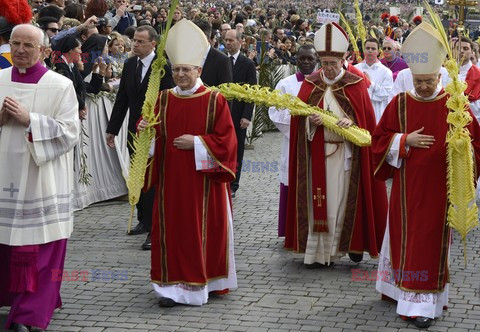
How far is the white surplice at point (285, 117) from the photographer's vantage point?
368 inches

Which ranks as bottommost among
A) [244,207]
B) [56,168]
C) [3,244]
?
[244,207]

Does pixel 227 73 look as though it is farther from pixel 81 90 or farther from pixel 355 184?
pixel 355 184

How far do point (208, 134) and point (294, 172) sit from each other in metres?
1.57

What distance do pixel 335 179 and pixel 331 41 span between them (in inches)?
47.1

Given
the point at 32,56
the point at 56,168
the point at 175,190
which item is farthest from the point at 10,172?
the point at 175,190

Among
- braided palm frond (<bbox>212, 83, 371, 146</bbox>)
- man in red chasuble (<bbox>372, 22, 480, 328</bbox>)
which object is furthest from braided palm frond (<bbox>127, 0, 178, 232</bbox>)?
man in red chasuble (<bbox>372, 22, 480, 328</bbox>)

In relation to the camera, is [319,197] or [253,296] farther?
[319,197]

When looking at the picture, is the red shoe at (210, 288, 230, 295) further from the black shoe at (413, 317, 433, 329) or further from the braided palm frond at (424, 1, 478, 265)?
the braided palm frond at (424, 1, 478, 265)

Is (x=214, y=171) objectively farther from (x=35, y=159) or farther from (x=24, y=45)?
(x=24, y=45)

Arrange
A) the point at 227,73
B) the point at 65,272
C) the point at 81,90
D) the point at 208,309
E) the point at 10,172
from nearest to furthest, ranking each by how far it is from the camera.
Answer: the point at 10,172 → the point at 208,309 → the point at 65,272 → the point at 81,90 → the point at 227,73

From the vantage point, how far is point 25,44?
267 inches

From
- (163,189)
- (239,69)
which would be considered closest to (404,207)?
(163,189)

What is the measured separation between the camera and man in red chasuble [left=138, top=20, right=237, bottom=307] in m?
7.54

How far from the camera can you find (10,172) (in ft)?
22.5
